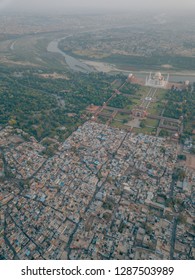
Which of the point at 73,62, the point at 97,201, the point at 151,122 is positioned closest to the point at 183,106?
the point at 151,122

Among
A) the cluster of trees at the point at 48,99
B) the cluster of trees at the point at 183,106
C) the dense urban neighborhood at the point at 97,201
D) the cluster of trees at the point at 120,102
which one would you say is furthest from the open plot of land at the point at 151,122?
the cluster of trees at the point at 48,99

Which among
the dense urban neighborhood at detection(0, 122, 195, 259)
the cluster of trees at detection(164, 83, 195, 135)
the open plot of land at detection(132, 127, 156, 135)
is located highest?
the cluster of trees at detection(164, 83, 195, 135)

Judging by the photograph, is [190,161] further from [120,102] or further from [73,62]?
[73,62]

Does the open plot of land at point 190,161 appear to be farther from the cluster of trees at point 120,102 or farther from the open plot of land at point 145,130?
the cluster of trees at point 120,102

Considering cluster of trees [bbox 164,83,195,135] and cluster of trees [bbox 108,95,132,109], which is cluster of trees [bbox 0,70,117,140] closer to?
cluster of trees [bbox 108,95,132,109]

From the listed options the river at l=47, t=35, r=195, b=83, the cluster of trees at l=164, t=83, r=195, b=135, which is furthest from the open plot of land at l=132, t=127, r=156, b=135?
the river at l=47, t=35, r=195, b=83

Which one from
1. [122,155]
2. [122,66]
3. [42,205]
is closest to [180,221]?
[122,155]

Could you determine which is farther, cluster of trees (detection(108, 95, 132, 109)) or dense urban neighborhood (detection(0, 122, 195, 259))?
cluster of trees (detection(108, 95, 132, 109))

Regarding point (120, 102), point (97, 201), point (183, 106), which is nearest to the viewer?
point (97, 201)

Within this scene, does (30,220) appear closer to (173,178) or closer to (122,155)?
(122,155)

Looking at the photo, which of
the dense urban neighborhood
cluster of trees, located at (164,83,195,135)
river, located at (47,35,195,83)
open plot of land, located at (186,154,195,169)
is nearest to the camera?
the dense urban neighborhood

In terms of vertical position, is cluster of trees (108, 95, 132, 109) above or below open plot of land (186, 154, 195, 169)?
above
